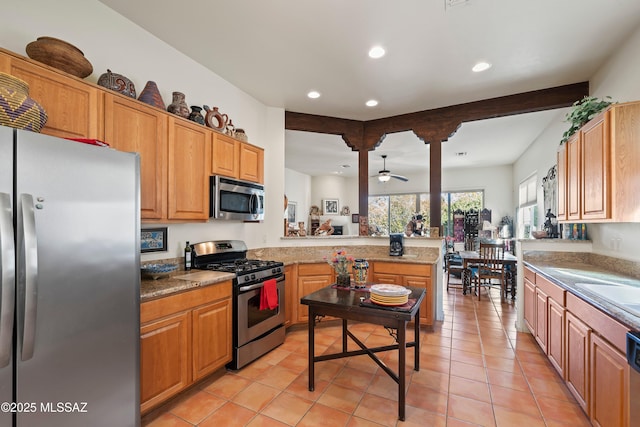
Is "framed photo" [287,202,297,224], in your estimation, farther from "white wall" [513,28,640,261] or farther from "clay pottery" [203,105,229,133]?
"white wall" [513,28,640,261]

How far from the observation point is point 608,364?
5.22 ft

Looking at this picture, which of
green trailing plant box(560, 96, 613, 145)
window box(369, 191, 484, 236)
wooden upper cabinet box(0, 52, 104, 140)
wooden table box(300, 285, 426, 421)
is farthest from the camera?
window box(369, 191, 484, 236)

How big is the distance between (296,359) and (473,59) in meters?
3.41

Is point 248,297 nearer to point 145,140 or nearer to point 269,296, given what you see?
point 269,296

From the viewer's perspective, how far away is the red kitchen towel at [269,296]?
277cm

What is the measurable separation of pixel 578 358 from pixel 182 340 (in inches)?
109

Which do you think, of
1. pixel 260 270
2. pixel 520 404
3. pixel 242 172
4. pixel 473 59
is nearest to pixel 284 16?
pixel 242 172

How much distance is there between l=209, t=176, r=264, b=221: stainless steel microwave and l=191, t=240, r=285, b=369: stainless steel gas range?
1.26 ft

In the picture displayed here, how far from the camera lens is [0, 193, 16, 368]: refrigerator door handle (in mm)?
1112

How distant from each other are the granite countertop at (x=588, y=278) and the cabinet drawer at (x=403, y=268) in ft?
3.52

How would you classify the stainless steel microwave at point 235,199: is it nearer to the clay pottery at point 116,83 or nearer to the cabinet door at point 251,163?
the cabinet door at point 251,163

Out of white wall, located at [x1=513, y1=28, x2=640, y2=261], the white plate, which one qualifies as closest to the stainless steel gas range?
the white plate

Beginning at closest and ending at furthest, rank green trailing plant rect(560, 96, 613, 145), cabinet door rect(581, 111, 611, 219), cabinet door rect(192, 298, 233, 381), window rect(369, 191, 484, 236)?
1. cabinet door rect(581, 111, 611, 219)
2. cabinet door rect(192, 298, 233, 381)
3. green trailing plant rect(560, 96, 613, 145)
4. window rect(369, 191, 484, 236)

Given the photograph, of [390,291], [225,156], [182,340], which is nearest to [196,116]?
[225,156]
